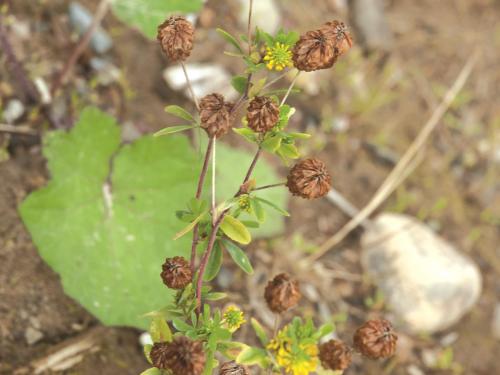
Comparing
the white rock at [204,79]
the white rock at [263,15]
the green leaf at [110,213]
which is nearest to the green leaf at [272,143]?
the green leaf at [110,213]

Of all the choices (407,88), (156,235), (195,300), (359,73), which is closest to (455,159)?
(407,88)

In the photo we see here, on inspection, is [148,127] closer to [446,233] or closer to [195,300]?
[195,300]

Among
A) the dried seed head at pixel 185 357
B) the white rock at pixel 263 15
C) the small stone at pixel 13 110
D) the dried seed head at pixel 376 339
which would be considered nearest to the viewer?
the dried seed head at pixel 185 357

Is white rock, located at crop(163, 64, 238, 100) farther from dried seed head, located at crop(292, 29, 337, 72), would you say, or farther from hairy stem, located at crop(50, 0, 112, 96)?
dried seed head, located at crop(292, 29, 337, 72)

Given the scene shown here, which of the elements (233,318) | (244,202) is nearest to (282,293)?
(233,318)

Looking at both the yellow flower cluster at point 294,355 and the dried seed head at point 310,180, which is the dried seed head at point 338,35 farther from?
the yellow flower cluster at point 294,355

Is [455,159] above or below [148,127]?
below

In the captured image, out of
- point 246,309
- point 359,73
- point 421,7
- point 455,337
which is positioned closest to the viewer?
point 246,309
